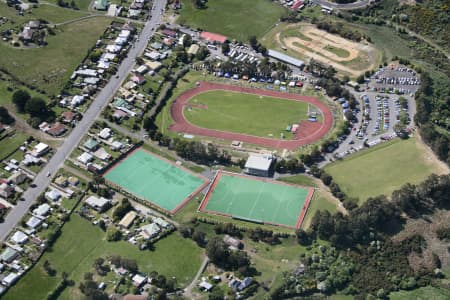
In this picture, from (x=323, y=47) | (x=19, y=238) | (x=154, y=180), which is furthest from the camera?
(x=323, y=47)

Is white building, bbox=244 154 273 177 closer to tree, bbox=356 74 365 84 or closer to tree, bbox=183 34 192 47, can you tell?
tree, bbox=356 74 365 84

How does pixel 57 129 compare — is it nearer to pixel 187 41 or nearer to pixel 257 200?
pixel 187 41

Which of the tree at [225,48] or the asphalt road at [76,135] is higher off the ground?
the tree at [225,48]

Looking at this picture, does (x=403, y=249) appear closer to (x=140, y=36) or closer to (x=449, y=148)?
(x=449, y=148)

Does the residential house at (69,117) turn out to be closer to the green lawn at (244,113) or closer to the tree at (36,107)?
the tree at (36,107)

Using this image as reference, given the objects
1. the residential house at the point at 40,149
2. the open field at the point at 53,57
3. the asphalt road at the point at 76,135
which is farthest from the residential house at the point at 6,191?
the open field at the point at 53,57

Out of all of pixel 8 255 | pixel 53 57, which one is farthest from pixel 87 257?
pixel 53 57
